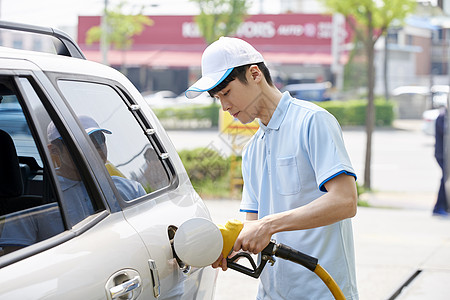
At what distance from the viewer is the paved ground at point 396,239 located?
554 centimetres

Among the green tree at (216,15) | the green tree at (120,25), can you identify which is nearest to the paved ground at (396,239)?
the green tree at (216,15)

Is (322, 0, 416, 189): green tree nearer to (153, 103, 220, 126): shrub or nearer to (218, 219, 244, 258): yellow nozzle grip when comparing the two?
(218, 219, 244, 258): yellow nozzle grip

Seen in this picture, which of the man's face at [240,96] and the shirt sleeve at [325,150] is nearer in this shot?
the shirt sleeve at [325,150]

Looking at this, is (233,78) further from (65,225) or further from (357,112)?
(357,112)

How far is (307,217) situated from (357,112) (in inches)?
1008

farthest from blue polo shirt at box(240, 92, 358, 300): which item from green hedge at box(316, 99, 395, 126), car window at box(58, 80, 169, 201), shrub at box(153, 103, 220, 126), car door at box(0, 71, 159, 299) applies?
green hedge at box(316, 99, 395, 126)

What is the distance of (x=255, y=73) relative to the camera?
2422 mm

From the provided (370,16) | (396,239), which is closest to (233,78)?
(396,239)

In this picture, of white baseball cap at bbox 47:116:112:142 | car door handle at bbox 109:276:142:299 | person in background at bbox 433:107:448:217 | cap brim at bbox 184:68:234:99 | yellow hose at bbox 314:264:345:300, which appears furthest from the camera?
person in background at bbox 433:107:448:217

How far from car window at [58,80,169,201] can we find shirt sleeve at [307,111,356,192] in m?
0.63

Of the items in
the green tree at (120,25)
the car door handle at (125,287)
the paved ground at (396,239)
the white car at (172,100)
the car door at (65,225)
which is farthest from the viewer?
the white car at (172,100)

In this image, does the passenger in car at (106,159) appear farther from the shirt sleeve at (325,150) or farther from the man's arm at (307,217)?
the shirt sleeve at (325,150)

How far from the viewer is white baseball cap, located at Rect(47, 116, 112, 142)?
2.08 meters

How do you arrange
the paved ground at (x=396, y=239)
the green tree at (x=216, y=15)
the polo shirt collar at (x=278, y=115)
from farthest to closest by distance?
1. the green tree at (x=216, y=15)
2. the paved ground at (x=396, y=239)
3. the polo shirt collar at (x=278, y=115)
